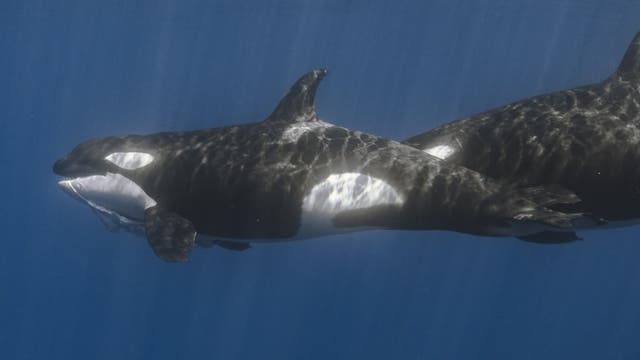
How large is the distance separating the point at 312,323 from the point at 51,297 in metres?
21.4

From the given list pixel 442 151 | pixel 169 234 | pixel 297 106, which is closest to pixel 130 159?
pixel 169 234

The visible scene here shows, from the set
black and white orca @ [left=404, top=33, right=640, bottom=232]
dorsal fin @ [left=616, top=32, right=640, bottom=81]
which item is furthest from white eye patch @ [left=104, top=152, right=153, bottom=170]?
dorsal fin @ [left=616, top=32, right=640, bottom=81]

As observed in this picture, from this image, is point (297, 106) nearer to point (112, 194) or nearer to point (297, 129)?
point (297, 129)

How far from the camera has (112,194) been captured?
1037cm

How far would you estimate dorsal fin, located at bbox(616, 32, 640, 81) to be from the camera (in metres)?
8.60

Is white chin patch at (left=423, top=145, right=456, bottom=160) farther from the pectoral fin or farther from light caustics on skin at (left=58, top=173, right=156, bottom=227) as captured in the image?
light caustics on skin at (left=58, top=173, right=156, bottom=227)

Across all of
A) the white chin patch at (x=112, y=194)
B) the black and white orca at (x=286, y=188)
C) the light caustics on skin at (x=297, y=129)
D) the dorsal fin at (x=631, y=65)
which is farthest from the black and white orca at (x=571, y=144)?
the white chin patch at (x=112, y=194)

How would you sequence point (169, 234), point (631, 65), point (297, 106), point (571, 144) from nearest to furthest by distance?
point (571, 144)
point (631, 65)
point (169, 234)
point (297, 106)

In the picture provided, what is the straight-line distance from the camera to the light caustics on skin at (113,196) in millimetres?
10047

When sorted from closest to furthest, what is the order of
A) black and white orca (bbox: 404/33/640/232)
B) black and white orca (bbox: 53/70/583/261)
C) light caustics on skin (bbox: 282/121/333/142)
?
black and white orca (bbox: 404/33/640/232) → black and white orca (bbox: 53/70/583/261) → light caustics on skin (bbox: 282/121/333/142)

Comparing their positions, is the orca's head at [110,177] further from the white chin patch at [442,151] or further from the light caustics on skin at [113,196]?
the white chin patch at [442,151]

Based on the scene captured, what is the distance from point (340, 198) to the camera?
28.1 feet

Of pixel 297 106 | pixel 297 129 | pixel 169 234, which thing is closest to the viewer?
pixel 169 234

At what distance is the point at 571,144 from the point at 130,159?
20.8 ft
